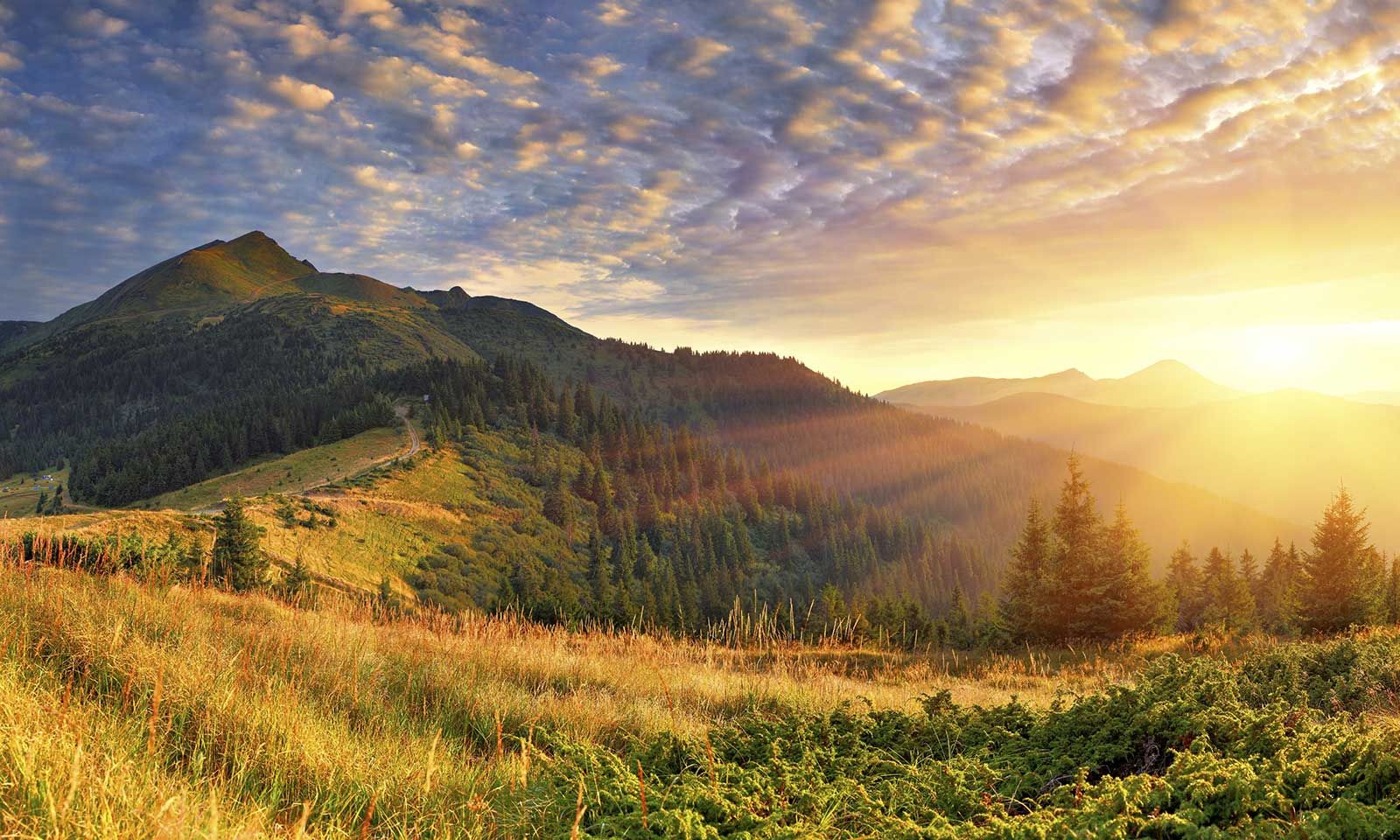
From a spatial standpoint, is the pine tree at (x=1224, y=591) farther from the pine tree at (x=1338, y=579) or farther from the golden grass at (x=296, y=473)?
the golden grass at (x=296, y=473)

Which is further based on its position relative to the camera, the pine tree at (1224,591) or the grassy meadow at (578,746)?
the pine tree at (1224,591)

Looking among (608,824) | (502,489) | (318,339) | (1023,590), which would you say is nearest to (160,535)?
(608,824)

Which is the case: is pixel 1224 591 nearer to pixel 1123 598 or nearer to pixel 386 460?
pixel 1123 598

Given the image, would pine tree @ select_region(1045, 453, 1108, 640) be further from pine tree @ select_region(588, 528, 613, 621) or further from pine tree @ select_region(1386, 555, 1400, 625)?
pine tree @ select_region(588, 528, 613, 621)

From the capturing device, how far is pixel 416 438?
3199 inches

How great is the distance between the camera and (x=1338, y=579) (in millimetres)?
26031

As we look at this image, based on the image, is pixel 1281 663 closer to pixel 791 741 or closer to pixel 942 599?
pixel 791 741

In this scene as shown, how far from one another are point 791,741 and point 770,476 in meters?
139

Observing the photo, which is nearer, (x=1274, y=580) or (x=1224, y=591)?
(x=1224, y=591)

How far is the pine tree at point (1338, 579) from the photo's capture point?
987 inches

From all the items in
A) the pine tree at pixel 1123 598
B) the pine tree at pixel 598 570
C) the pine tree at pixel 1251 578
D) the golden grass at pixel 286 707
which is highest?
the golden grass at pixel 286 707

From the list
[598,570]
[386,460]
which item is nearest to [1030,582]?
[598,570]

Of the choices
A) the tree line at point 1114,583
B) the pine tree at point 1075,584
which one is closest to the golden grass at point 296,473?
the tree line at point 1114,583

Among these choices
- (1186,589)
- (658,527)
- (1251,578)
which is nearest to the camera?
(1186,589)
